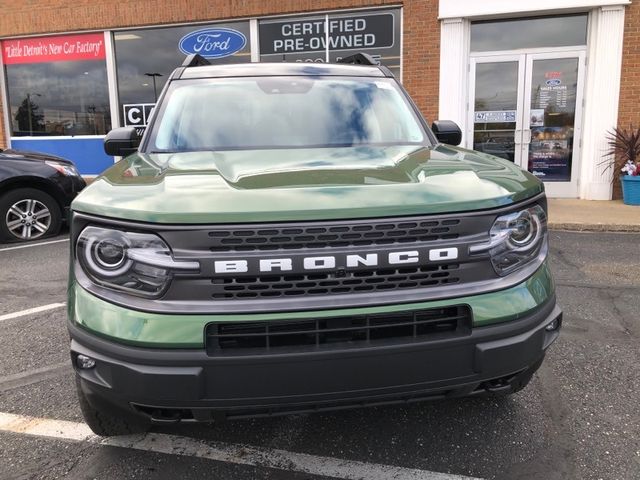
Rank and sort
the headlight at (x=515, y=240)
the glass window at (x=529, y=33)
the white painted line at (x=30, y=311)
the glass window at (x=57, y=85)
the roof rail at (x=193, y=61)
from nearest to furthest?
the headlight at (x=515, y=240) < the roof rail at (x=193, y=61) < the white painted line at (x=30, y=311) < the glass window at (x=529, y=33) < the glass window at (x=57, y=85)

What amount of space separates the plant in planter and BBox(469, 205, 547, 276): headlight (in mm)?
8189

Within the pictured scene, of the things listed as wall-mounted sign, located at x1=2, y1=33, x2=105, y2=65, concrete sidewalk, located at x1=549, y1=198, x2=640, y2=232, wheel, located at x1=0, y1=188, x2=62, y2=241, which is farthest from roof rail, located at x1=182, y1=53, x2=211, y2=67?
wall-mounted sign, located at x1=2, y1=33, x2=105, y2=65

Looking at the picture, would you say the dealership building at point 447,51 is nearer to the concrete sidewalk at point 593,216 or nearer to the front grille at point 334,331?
the concrete sidewalk at point 593,216

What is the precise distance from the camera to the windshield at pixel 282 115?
2.99 metres

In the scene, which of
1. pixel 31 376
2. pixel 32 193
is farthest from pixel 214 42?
pixel 31 376

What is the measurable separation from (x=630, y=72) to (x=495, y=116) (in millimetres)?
2264

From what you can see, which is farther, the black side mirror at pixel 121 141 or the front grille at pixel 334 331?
the black side mirror at pixel 121 141

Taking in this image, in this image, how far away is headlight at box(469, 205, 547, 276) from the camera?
1981 millimetres

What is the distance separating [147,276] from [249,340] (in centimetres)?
41

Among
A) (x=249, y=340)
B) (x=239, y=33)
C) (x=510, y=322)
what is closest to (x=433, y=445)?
(x=510, y=322)

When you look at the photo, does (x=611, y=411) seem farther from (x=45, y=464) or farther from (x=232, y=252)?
A: (x=45, y=464)

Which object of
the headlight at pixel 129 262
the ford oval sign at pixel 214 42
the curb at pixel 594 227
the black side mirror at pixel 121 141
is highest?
the ford oval sign at pixel 214 42

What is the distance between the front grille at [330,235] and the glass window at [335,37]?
8.95 m

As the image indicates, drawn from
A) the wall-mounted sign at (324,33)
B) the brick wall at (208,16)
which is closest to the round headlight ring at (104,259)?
the brick wall at (208,16)
